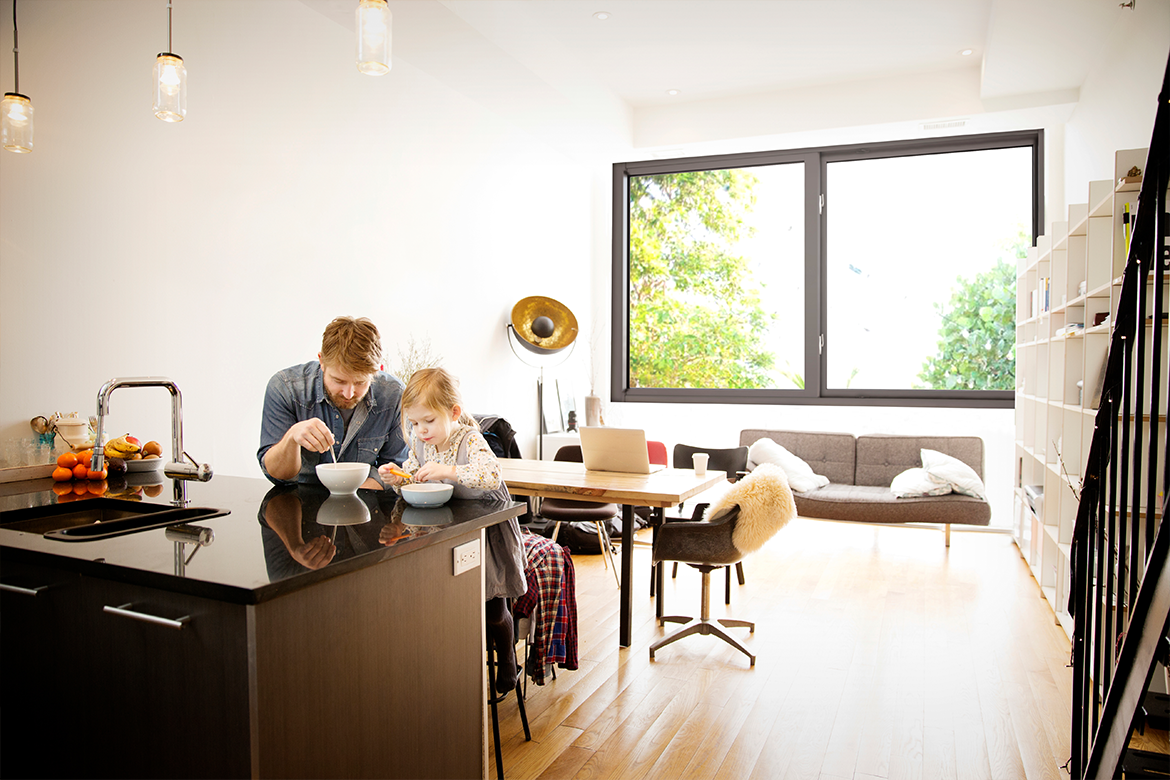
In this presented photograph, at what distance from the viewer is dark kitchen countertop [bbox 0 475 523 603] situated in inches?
50.9

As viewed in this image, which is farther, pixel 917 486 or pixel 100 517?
pixel 917 486

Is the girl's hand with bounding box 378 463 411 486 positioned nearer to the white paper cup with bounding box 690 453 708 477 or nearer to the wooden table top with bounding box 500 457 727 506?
the wooden table top with bounding box 500 457 727 506

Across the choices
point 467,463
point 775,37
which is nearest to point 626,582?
point 467,463

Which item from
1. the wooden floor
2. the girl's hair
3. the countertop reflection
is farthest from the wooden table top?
the countertop reflection

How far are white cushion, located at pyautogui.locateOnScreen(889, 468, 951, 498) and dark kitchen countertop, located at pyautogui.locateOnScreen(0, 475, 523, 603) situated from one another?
4.22 meters

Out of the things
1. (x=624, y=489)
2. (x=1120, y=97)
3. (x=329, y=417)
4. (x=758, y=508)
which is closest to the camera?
(x=329, y=417)

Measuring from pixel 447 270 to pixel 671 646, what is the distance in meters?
2.77

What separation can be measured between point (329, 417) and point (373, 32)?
1103 mm

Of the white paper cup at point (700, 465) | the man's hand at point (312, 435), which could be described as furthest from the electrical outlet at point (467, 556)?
the white paper cup at point (700, 465)

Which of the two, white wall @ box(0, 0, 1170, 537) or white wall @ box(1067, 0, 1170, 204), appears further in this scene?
white wall @ box(1067, 0, 1170, 204)

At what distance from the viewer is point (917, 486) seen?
18.0 feet

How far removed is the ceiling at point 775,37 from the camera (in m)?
4.31

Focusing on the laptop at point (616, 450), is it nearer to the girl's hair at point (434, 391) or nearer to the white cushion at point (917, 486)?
the girl's hair at point (434, 391)

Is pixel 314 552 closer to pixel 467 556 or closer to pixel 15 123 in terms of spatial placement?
pixel 467 556
